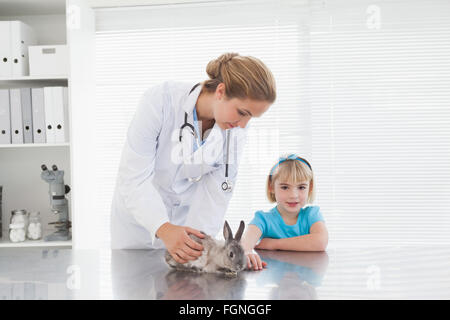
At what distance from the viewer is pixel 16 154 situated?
271cm

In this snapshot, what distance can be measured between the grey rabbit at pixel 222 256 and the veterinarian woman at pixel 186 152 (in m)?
0.03

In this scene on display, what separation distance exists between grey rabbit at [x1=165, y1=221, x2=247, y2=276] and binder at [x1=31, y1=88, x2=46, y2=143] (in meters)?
1.69

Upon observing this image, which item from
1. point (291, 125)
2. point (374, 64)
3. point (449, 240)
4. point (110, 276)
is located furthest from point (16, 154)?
point (449, 240)

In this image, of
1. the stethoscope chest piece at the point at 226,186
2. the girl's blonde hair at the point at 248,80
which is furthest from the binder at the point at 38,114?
the girl's blonde hair at the point at 248,80

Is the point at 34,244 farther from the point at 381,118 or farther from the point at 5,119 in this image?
the point at 381,118

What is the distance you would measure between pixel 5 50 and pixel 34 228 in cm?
102

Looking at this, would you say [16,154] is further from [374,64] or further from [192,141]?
[374,64]

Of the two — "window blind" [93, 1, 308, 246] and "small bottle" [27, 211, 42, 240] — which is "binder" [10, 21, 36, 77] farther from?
"small bottle" [27, 211, 42, 240]

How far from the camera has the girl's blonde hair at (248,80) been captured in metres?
1.17

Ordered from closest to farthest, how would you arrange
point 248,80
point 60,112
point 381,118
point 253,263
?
point 253,263, point 248,80, point 60,112, point 381,118

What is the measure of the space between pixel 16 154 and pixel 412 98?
98.4 inches

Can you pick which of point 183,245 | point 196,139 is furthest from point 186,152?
point 183,245

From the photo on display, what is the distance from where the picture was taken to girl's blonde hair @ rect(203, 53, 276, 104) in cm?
117

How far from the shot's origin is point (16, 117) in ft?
7.78
